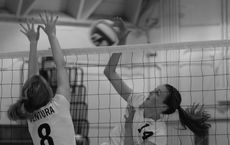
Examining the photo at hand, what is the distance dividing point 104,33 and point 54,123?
252 centimetres

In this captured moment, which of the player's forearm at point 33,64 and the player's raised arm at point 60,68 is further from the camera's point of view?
the player's forearm at point 33,64

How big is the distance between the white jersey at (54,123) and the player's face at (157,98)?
3.48 feet

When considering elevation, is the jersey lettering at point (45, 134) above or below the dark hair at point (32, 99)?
below

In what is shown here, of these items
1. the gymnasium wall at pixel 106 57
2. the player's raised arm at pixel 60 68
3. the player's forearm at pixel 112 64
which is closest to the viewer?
the player's raised arm at pixel 60 68

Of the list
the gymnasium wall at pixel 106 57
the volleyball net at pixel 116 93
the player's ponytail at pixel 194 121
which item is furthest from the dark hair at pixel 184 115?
the gymnasium wall at pixel 106 57

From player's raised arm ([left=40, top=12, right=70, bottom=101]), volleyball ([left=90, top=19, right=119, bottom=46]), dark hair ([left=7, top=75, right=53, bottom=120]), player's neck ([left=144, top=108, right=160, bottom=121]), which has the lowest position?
player's neck ([left=144, top=108, right=160, bottom=121])

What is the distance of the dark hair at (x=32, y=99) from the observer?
2863 millimetres

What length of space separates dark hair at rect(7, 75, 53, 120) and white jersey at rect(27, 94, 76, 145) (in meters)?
0.06

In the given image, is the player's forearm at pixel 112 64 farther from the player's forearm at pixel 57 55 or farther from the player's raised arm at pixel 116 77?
the player's forearm at pixel 57 55

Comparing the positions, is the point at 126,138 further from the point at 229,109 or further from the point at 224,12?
the point at 224,12

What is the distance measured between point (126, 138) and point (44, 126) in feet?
3.12

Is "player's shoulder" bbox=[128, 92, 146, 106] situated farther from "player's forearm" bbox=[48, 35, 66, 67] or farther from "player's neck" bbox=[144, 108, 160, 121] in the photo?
"player's forearm" bbox=[48, 35, 66, 67]

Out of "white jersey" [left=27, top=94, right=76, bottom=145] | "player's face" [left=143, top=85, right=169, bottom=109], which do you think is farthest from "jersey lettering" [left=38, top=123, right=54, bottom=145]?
"player's face" [left=143, top=85, right=169, bottom=109]

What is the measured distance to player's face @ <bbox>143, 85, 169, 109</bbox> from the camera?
388cm
